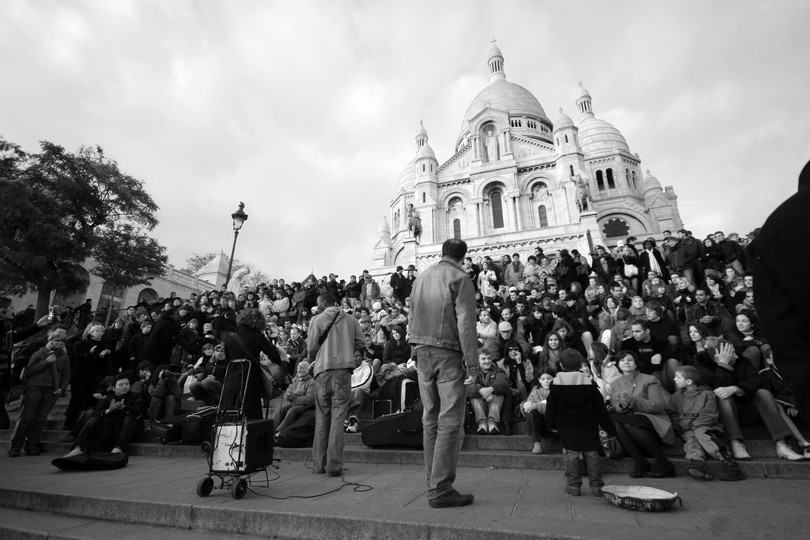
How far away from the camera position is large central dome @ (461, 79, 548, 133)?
147ft

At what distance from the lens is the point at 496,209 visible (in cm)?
3512

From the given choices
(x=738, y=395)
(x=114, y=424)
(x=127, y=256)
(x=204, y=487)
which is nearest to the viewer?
(x=204, y=487)

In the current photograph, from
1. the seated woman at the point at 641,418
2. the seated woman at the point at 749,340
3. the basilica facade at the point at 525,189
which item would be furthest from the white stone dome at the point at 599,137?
the seated woman at the point at 641,418

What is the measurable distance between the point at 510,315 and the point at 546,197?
2779 centimetres

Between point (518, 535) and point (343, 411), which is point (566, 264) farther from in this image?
point (518, 535)

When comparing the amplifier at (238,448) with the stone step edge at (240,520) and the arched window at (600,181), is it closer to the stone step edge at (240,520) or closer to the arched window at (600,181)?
the stone step edge at (240,520)

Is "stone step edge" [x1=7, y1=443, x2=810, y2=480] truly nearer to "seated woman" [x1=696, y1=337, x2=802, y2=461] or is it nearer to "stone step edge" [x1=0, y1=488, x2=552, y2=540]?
"seated woman" [x1=696, y1=337, x2=802, y2=461]

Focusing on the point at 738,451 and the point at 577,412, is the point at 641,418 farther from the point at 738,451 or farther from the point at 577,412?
the point at 577,412

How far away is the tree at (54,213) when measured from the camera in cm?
1493

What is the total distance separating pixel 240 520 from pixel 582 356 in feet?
15.4

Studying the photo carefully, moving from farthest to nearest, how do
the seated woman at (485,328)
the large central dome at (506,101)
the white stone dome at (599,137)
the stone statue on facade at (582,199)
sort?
the large central dome at (506,101), the white stone dome at (599,137), the stone statue on facade at (582,199), the seated woman at (485,328)

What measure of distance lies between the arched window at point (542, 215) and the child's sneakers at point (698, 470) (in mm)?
30899

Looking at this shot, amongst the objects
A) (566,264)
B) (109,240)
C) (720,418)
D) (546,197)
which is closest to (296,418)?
(720,418)

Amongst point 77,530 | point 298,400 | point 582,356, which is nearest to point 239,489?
point 77,530
